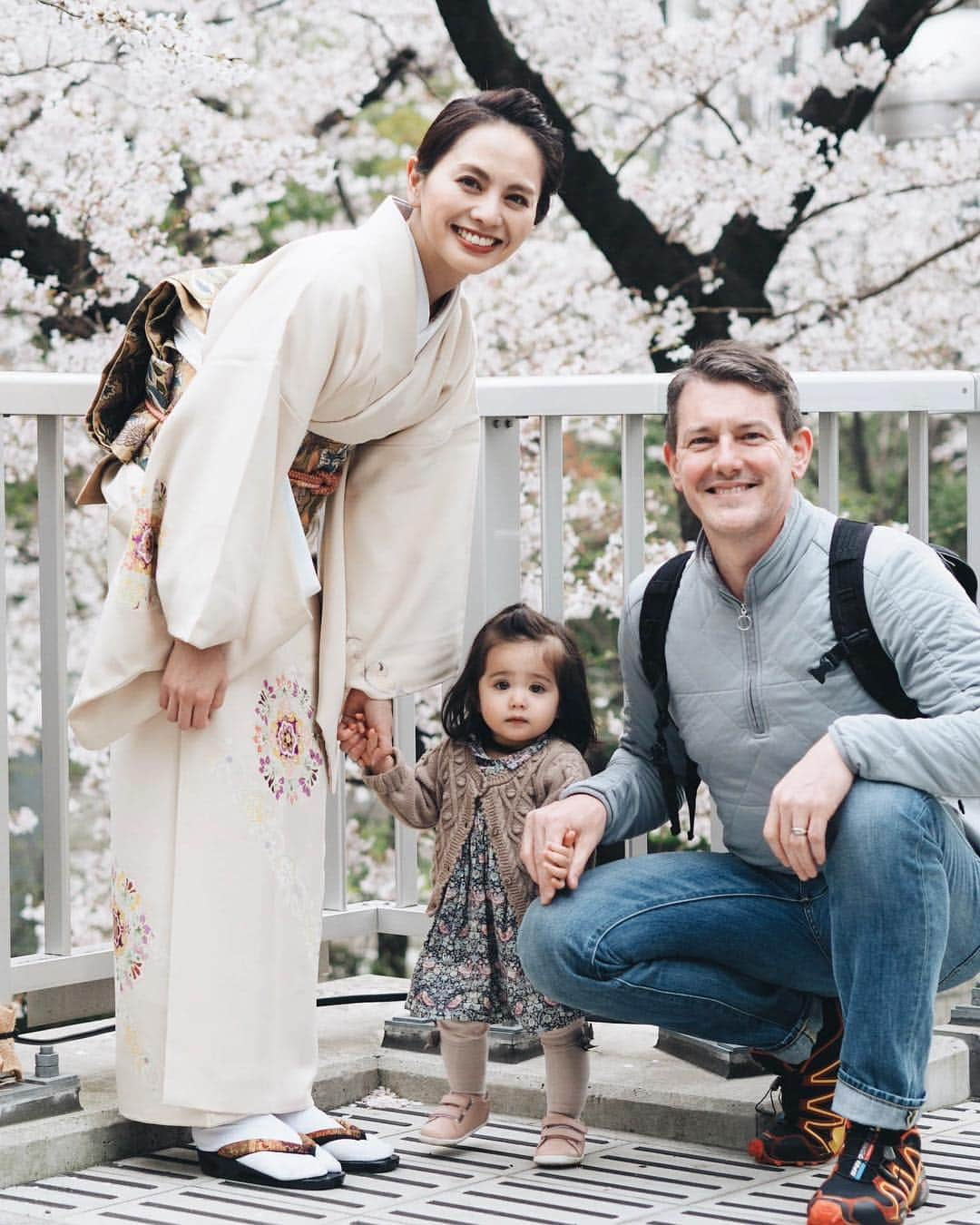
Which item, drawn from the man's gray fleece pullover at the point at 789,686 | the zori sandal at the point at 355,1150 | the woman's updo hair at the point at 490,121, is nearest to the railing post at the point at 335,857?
the zori sandal at the point at 355,1150

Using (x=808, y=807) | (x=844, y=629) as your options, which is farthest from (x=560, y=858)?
(x=844, y=629)

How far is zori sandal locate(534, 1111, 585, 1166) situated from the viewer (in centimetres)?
291

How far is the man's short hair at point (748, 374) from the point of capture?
8.92 ft

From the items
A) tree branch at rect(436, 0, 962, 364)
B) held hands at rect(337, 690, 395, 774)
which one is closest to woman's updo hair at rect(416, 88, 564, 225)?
held hands at rect(337, 690, 395, 774)

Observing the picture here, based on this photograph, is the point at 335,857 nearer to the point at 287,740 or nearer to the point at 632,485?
the point at 287,740

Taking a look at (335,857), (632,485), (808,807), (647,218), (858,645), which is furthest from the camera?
(647,218)

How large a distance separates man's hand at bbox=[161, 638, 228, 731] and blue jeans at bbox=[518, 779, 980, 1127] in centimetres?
59

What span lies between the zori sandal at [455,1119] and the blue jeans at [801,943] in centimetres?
35

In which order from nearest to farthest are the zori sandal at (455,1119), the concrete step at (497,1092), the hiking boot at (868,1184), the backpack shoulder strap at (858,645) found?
the hiking boot at (868,1184) < the backpack shoulder strap at (858,645) < the concrete step at (497,1092) < the zori sandal at (455,1119)

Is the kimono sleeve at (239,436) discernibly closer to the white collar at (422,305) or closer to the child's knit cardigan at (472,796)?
the white collar at (422,305)

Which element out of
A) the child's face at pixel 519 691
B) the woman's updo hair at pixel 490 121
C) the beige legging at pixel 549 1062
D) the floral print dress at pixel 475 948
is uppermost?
the woman's updo hair at pixel 490 121

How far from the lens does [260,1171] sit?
2807mm

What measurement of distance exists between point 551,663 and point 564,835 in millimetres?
358

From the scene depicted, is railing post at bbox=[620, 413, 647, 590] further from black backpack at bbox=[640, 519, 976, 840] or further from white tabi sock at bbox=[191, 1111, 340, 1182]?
white tabi sock at bbox=[191, 1111, 340, 1182]
